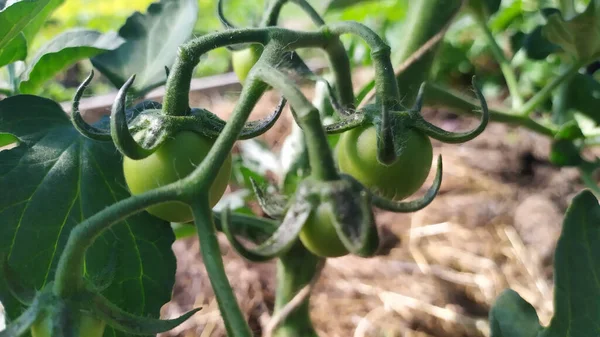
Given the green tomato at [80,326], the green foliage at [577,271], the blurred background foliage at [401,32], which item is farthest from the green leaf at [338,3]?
the green tomato at [80,326]

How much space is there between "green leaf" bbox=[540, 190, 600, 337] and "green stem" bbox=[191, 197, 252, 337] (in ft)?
0.89

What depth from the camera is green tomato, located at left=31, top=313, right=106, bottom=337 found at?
1.07ft

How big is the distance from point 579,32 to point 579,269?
341 millimetres

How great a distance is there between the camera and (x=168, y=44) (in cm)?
63

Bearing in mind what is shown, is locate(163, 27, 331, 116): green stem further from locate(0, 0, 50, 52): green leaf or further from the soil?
the soil

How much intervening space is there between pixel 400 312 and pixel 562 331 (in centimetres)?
51

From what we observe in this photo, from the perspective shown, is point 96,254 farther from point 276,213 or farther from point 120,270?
point 276,213

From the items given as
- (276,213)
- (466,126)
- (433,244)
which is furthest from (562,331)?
(466,126)

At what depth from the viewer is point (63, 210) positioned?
45 centimetres

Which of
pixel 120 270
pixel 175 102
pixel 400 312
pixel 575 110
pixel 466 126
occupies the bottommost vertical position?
pixel 466 126

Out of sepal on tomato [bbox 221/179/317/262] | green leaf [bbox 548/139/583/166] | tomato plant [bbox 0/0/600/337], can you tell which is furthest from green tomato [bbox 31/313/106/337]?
green leaf [bbox 548/139/583/166]

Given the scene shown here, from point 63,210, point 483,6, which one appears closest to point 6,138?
point 63,210

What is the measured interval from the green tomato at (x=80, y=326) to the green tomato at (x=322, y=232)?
142mm

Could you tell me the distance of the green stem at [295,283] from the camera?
22.7 inches
